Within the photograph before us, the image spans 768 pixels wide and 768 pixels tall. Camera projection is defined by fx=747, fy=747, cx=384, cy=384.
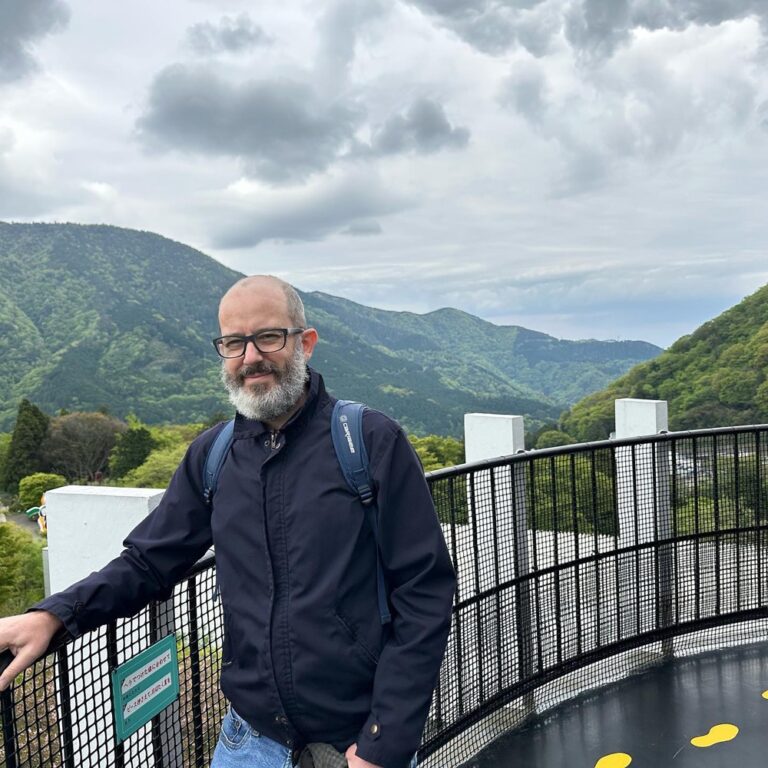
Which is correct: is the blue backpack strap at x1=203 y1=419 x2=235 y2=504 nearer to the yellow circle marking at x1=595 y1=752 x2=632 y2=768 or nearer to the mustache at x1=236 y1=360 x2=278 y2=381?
the mustache at x1=236 y1=360 x2=278 y2=381

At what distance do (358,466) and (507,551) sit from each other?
6.80 ft

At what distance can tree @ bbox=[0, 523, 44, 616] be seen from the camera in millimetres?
30391

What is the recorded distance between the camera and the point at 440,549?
5.19 ft

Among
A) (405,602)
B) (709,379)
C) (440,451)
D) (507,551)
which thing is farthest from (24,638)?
(440,451)

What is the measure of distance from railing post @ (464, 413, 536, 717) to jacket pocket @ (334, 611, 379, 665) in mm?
1682

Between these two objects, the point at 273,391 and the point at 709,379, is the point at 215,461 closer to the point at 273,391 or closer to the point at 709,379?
the point at 273,391

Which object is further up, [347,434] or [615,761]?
[347,434]

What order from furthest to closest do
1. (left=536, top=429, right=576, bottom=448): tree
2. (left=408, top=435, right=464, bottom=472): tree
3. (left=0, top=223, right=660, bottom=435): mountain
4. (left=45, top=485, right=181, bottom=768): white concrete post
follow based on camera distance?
(left=0, top=223, right=660, bottom=435): mountain → (left=408, top=435, right=464, bottom=472): tree → (left=536, top=429, right=576, bottom=448): tree → (left=45, top=485, right=181, bottom=768): white concrete post

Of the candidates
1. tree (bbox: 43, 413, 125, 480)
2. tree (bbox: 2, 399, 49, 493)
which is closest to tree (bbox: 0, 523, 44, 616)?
tree (bbox: 2, 399, 49, 493)

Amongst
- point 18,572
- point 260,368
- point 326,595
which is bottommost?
point 18,572

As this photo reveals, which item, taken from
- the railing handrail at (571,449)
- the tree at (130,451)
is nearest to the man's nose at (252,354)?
the railing handrail at (571,449)

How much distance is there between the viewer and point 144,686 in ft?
6.11

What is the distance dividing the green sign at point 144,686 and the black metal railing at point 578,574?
151mm

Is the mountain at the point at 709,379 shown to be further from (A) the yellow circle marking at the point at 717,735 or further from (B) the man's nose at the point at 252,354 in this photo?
(B) the man's nose at the point at 252,354
